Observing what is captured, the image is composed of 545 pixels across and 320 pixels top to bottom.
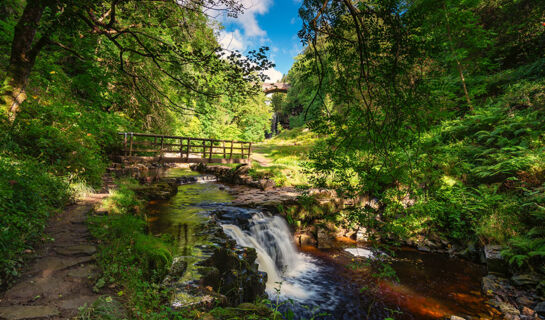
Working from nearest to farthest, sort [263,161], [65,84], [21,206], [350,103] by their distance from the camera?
[21,206] → [350,103] → [65,84] → [263,161]

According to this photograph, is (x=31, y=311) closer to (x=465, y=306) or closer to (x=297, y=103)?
(x=465, y=306)

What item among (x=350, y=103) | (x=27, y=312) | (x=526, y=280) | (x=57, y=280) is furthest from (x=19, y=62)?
(x=526, y=280)

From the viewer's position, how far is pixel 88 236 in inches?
155

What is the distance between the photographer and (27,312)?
86.7 inches

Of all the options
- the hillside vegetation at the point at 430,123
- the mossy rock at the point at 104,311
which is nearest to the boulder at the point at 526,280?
the hillside vegetation at the point at 430,123

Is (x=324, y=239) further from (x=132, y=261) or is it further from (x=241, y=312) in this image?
(x=132, y=261)

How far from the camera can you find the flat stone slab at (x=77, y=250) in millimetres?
3361

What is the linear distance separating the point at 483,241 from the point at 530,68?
320 inches

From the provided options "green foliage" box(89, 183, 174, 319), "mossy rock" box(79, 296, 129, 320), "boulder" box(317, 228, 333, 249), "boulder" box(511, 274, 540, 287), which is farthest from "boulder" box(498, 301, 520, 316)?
"mossy rock" box(79, 296, 129, 320)

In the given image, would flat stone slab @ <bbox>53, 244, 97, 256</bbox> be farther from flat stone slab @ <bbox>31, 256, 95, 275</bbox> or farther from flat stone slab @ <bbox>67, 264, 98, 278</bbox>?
flat stone slab @ <bbox>67, 264, 98, 278</bbox>

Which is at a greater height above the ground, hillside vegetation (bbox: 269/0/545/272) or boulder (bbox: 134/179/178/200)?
hillside vegetation (bbox: 269/0/545/272)

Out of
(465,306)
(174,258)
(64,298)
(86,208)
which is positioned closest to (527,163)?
(465,306)

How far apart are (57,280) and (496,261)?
343 inches

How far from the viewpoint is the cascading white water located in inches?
217
